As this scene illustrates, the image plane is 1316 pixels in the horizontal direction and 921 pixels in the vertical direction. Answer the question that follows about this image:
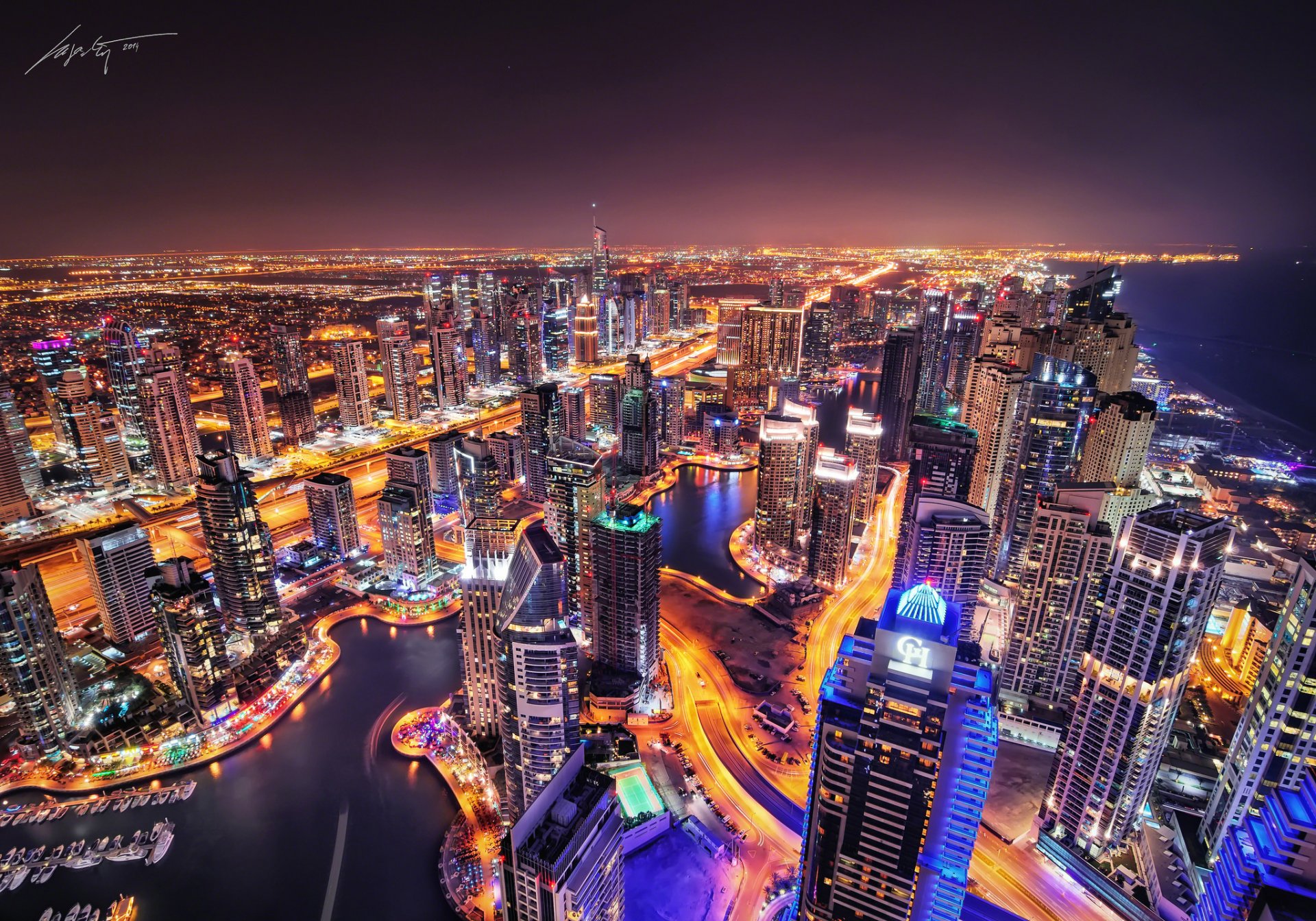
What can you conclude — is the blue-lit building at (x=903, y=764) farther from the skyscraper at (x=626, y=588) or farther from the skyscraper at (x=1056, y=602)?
the skyscraper at (x=1056, y=602)

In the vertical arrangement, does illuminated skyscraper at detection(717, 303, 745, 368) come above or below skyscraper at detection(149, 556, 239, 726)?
above

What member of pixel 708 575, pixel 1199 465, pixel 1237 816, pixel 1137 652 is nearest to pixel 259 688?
pixel 708 575

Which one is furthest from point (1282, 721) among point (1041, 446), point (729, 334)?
point (729, 334)

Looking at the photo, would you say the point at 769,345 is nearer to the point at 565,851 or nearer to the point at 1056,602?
the point at 1056,602

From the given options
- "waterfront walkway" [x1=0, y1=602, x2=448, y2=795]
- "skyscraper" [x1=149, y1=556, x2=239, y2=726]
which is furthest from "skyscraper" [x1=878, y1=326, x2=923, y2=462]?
"skyscraper" [x1=149, y1=556, x2=239, y2=726]

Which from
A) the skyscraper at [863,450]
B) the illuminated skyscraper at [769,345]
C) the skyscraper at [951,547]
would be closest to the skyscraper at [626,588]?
the skyscraper at [951,547]

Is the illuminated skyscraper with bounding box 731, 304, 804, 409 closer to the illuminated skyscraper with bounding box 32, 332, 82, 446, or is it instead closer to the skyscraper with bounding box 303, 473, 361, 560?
the skyscraper with bounding box 303, 473, 361, 560
